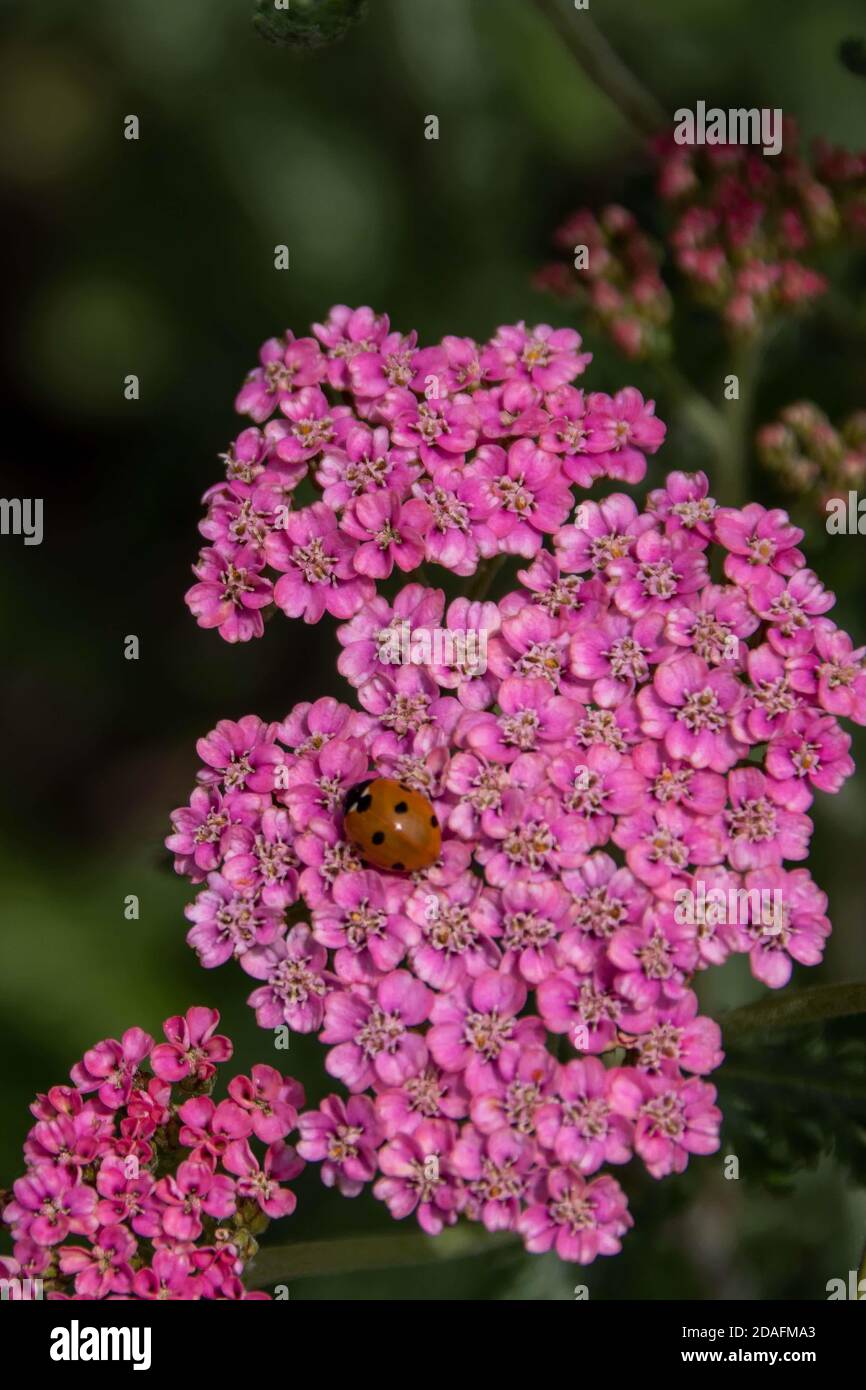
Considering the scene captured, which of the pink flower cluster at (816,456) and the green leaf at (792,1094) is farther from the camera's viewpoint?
the pink flower cluster at (816,456)

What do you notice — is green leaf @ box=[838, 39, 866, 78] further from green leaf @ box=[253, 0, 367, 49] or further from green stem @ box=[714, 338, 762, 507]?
green leaf @ box=[253, 0, 367, 49]

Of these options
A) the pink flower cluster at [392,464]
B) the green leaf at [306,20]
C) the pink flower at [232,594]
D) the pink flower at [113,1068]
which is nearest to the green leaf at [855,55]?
the pink flower cluster at [392,464]

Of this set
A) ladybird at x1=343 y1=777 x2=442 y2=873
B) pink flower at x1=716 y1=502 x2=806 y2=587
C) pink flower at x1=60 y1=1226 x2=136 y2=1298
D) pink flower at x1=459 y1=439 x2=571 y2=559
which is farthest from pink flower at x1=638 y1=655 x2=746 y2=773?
pink flower at x1=60 y1=1226 x2=136 y2=1298

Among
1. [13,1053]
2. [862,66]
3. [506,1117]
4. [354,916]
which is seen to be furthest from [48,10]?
[506,1117]

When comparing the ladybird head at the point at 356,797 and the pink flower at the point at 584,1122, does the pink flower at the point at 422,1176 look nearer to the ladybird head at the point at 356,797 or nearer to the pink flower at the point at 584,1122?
the pink flower at the point at 584,1122

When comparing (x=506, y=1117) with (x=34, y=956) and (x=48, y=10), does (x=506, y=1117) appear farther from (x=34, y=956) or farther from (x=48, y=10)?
(x=48, y=10)

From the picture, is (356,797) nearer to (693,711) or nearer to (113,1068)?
(693,711)
